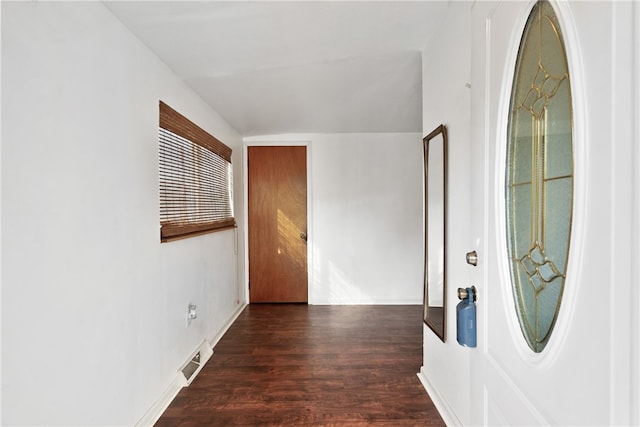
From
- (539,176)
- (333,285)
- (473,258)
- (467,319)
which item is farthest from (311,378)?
(539,176)

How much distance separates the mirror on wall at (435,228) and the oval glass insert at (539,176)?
1.14m

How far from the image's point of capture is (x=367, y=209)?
4.50m

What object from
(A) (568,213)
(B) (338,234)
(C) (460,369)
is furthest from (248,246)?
(A) (568,213)

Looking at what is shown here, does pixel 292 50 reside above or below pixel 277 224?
above

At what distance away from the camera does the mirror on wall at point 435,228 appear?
6.63 ft

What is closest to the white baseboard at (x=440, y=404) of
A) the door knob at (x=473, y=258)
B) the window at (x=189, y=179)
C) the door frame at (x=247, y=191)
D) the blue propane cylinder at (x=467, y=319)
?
the blue propane cylinder at (x=467, y=319)

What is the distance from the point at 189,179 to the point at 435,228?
1.87m

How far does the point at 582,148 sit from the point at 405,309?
3859 mm

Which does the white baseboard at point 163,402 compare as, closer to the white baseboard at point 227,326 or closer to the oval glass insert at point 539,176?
the white baseboard at point 227,326

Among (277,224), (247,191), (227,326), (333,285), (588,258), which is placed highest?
(247,191)

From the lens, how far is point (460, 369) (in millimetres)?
1771

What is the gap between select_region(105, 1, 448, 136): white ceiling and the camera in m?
1.74

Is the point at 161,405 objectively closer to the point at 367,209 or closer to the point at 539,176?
the point at 539,176

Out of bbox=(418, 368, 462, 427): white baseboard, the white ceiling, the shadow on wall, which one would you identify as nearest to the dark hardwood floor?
bbox=(418, 368, 462, 427): white baseboard
